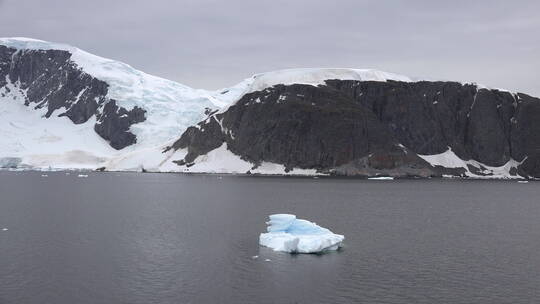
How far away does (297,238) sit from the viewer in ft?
176

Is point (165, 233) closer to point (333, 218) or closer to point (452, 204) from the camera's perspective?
point (333, 218)

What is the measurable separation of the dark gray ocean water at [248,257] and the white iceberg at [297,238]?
1.25 metres

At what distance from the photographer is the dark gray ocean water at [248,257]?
39.4 m

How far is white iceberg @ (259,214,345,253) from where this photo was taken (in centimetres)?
5372

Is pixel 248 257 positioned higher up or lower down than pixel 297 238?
lower down

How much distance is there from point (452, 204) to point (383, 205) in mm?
16640

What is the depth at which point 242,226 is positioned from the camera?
2864 inches

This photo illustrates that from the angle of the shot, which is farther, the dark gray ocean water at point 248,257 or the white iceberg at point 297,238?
the white iceberg at point 297,238

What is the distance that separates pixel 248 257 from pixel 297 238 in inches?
207

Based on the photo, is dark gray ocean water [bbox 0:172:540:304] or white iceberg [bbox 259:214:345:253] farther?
white iceberg [bbox 259:214:345:253]

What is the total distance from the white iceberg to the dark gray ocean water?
49.1 inches

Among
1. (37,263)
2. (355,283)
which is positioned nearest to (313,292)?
(355,283)

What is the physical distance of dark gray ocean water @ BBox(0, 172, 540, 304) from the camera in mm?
39406

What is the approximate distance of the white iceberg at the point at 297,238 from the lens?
53.7 metres
